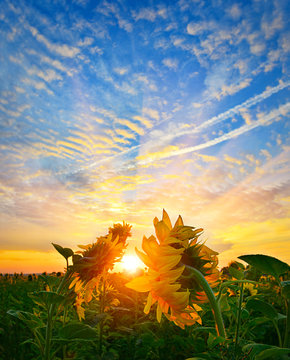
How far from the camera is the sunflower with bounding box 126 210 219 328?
40.4 inches

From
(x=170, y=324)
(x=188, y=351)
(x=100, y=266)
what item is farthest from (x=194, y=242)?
(x=170, y=324)

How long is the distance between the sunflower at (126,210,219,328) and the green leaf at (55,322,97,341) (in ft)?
2.15

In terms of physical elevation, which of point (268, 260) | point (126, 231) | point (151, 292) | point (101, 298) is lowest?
point (101, 298)

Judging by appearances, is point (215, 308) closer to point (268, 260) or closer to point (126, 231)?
point (268, 260)

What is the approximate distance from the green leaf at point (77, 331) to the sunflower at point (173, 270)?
2.15 ft

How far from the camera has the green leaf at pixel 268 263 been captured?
3.30 ft

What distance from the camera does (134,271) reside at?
542 centimetres

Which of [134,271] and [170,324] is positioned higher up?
[134,271]

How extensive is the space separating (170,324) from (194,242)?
3091 millimetres

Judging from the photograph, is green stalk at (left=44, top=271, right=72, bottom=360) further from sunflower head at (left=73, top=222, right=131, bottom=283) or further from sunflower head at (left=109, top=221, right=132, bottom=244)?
sunflower head at (left=109, top=221, right=132, bottom=244)

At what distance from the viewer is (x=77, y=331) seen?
161 cm

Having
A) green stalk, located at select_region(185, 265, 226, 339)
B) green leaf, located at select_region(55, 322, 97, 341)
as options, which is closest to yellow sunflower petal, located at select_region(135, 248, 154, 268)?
green stalk, located at select_region(185, 265, 226, 339)

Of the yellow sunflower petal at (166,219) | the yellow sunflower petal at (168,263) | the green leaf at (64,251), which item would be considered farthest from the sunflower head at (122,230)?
the yellow sunflower petal at (168,263)

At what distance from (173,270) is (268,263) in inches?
13.2
